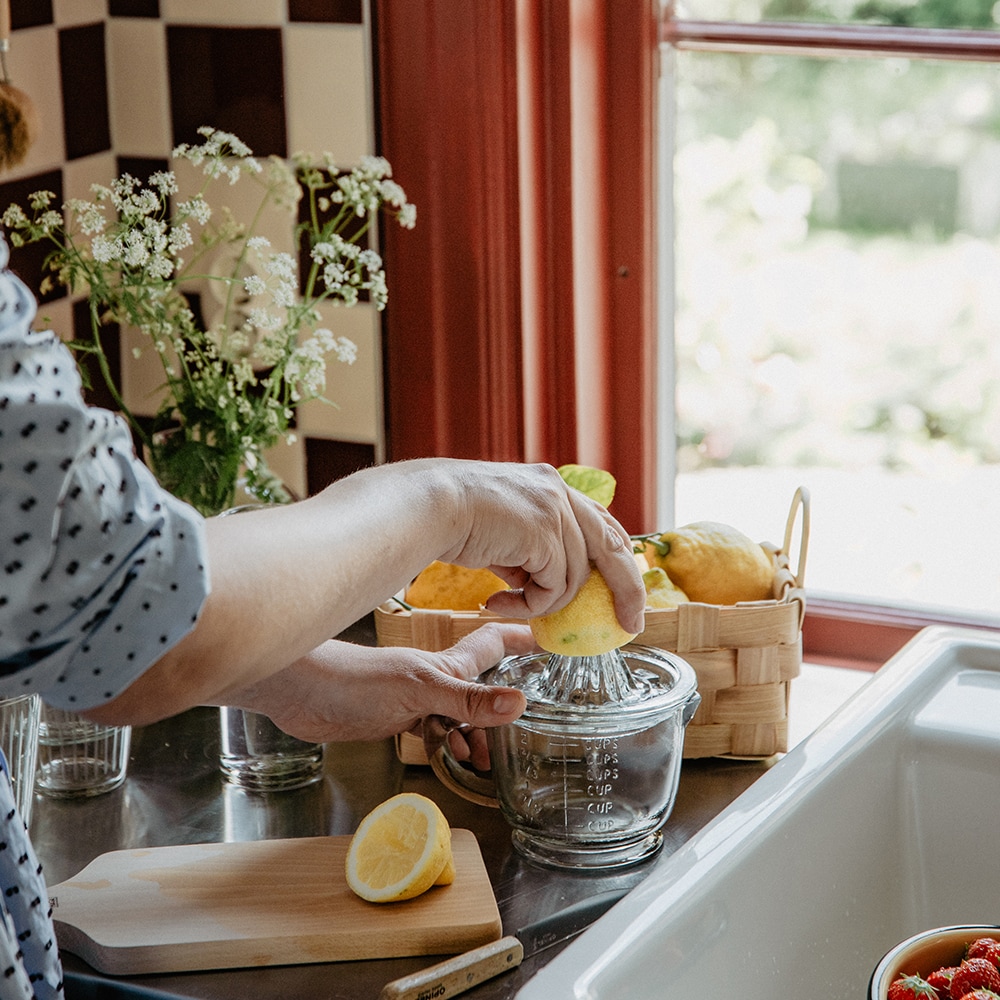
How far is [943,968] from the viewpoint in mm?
879

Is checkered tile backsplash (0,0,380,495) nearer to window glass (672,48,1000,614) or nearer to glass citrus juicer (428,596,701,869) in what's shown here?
window glass (672,48,1000,614)

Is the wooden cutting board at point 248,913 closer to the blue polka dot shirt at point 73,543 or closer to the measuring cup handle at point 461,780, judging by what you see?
the measuring cup handle at point 461,780

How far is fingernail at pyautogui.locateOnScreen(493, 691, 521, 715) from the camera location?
103 cm

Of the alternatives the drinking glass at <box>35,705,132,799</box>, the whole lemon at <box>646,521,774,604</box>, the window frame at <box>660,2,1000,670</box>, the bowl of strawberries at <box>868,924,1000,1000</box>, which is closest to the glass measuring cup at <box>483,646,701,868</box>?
the whole lemon at <box>646,521,774,604</box>

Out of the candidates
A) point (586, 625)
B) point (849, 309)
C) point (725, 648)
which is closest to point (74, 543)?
point (586, 625)

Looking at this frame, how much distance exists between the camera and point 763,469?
1532 millimetres

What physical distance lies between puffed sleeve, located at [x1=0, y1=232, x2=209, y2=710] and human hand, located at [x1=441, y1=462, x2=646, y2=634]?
0.86ft

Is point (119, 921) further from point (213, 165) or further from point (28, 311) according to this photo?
point (213, 165)

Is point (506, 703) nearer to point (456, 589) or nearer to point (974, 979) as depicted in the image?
point (456, 589)

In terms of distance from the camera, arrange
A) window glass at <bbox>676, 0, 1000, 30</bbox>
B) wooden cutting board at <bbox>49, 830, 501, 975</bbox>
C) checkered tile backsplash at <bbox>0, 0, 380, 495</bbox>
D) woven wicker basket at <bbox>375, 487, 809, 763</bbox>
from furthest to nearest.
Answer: checkered tile backsplash at <bbox>0, 0, 380, 495</bbox> → window glass at <bbox>676, 0, 1000, 30</bbox> → woven wicker basket at <bbox>375, 487, 809, 763</bbox> → wooden cutting board at <bbox>49, 830, 501, 975</bbox>

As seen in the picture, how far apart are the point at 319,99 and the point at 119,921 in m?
0.87

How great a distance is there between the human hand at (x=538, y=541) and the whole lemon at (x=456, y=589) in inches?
8.8

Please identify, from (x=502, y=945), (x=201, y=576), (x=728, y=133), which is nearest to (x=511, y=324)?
(x=728, y=133)

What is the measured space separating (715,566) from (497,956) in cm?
42
